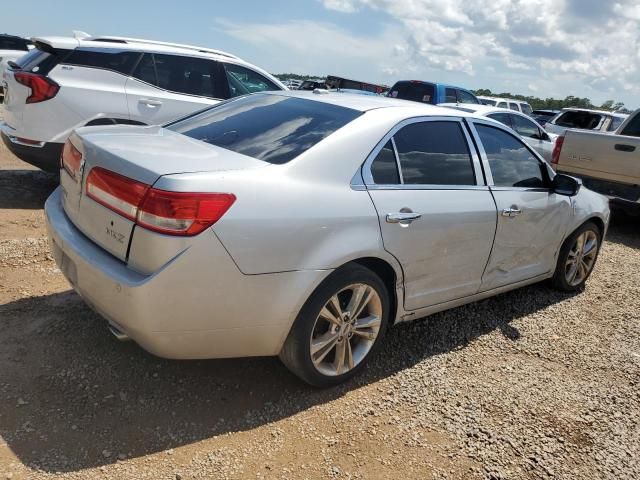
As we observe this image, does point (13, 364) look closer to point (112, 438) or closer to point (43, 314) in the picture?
point (43, 314)

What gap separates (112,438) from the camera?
2.51m

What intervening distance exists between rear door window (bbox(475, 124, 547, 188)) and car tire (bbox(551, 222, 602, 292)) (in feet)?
2.67

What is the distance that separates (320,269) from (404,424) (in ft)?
3.22

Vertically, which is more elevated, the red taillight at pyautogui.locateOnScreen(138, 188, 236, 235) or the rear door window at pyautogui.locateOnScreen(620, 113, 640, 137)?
the rear door window at pyautogui.locateOnScreen(620, 113, 640, 137)

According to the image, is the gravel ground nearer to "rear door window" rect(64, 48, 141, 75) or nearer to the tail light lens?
the tail light lens

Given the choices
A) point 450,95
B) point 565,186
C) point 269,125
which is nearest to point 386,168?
point 269,125

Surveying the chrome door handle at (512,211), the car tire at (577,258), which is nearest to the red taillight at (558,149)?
the car tire at (577,258)

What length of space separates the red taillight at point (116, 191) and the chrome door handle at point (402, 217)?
4.28ft

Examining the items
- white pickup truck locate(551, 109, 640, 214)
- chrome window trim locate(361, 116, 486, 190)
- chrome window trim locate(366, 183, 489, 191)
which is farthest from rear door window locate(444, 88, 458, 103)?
chrome window trim locate(366, 183, 489, 191)

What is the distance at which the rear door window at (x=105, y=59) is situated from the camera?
5836 mm

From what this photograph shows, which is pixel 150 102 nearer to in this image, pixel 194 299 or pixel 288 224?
pixel 288 224

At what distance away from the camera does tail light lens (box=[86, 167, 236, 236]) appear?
230 centimetres

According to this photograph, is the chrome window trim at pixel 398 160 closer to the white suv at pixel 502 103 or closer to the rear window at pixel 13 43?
the white suv at pixel 502 103

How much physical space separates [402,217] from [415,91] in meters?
11.9
